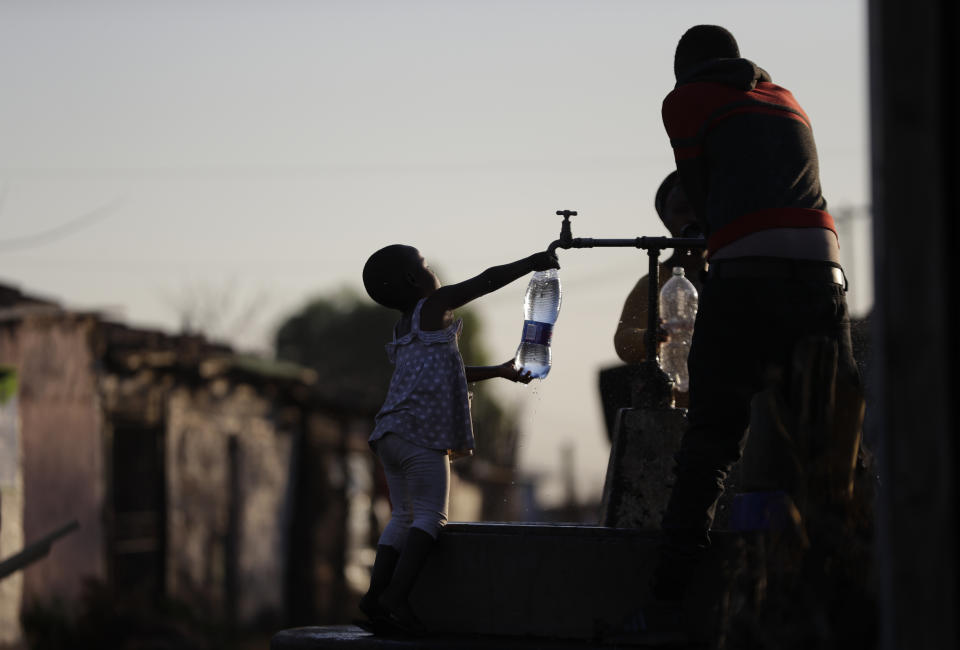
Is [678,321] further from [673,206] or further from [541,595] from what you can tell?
[541,595]

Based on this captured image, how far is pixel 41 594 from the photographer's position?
15.9m

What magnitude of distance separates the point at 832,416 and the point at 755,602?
588mm

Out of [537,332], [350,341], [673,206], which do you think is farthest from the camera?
[350,341]

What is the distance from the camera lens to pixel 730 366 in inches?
166

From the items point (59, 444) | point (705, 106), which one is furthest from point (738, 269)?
point (59, 444)

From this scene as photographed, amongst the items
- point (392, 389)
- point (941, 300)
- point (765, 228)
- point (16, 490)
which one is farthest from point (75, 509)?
point (941, 300)

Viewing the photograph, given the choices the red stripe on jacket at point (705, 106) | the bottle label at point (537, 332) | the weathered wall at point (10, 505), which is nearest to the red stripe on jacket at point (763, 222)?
the red stripe on jacket at point (705, 106)

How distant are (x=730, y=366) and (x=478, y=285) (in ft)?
3.20

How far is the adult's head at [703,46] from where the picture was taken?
464 cm

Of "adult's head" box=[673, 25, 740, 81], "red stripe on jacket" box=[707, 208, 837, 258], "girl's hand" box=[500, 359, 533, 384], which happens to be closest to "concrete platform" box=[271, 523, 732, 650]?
→ "girl's hand" box=[500, 359, 533, 384]

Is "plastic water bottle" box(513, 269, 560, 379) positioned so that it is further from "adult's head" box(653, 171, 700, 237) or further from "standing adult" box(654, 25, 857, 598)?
"standing adult" box(654, 25, 857, 598)

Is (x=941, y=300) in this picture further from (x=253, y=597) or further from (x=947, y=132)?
(x=253, y=597)

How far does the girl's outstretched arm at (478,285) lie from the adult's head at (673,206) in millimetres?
1219

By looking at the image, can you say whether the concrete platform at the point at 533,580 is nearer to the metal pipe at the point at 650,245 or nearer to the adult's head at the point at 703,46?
the metal pipe at the point at 650,245
